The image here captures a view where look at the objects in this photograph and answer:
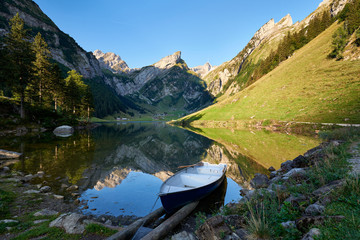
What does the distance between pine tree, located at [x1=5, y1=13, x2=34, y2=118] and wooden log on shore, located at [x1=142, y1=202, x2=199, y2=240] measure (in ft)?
175

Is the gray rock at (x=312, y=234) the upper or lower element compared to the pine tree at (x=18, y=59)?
lower

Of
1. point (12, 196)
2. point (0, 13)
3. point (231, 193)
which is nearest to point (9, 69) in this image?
point (12, 196)

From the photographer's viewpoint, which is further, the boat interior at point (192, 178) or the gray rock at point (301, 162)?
the gray rock at point (301, 162)

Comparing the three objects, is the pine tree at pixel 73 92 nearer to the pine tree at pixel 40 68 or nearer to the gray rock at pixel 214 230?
the pine tree at pixel 40 68

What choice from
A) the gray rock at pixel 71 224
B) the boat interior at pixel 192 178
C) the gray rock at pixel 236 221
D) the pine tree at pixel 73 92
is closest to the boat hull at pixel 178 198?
the boat interior at pixel 192 178

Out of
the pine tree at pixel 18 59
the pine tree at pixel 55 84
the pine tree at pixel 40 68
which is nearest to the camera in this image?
the pine tree at pixel 18 59

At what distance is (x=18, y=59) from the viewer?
4269cm

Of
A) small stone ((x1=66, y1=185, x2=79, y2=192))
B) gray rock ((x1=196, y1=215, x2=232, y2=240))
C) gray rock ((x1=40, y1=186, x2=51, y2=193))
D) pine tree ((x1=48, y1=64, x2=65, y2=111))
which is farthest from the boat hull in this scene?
pine tree ((x1=48, y1=64, x2=65, y2=111))

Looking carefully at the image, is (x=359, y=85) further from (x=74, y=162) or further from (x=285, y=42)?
(x=285, y=42)

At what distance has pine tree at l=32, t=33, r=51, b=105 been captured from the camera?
50075mm

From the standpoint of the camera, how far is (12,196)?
11.0 m

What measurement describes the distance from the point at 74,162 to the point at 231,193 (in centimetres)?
2073

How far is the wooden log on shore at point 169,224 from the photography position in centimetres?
693

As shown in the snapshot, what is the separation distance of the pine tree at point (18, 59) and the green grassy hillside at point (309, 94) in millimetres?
76684
